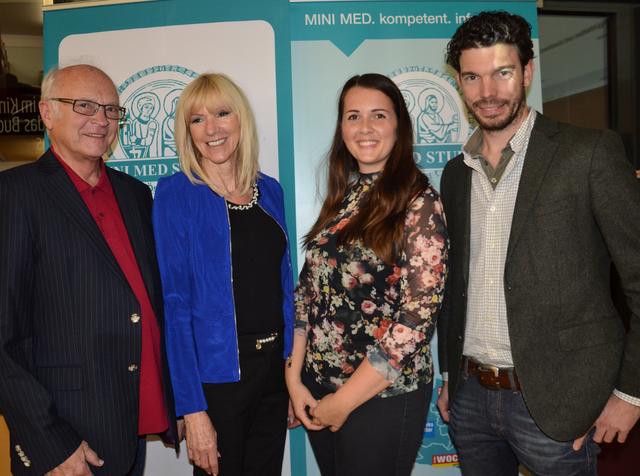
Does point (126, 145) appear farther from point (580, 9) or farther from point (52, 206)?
point (580, 9)

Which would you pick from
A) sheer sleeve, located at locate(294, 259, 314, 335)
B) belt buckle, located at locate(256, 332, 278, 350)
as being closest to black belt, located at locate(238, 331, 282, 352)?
belt buckle, located at locate(256, 332, 278, 350)

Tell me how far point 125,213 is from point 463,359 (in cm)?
138

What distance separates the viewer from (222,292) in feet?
6.53

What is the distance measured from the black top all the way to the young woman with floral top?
7.1 inches

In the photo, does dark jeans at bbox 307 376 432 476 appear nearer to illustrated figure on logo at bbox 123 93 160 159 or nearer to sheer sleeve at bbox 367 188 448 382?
sheer sleeve at bbox 367 188 448 382

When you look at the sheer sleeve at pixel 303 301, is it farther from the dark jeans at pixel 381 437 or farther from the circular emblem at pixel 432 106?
the circular emblem at pixel 432 106

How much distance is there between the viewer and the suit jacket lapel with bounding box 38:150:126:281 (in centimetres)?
179

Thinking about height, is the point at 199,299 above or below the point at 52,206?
below

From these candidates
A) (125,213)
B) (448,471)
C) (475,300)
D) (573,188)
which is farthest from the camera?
(448,471)

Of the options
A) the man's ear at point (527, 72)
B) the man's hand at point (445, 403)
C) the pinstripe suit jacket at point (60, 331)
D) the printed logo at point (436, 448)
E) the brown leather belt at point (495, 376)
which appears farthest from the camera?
the printed logo at point (436, 448)

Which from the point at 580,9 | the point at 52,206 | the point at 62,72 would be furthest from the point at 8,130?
the point at 580,9

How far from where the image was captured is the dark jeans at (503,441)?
5.65ft

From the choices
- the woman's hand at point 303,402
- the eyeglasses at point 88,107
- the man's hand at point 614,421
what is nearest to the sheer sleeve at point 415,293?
the woman's hand at point 303,402

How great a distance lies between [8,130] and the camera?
4.64m
